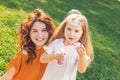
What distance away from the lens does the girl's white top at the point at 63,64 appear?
470cm

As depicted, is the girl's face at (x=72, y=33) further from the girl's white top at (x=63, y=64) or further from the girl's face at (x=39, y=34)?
the girl's face at (x=39, y=34)

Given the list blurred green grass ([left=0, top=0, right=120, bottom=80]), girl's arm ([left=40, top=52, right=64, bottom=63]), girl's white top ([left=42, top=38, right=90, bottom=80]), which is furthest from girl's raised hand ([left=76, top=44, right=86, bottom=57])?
blurred green grass ([left=0, top=0, right=120, bottom=80])

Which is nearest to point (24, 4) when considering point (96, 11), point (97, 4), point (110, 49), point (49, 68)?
point (110, 49)

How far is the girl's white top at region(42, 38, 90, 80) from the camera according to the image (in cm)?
470

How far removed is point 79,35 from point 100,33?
25.4ft

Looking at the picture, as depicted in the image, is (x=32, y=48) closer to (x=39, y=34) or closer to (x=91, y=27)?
(x=39, y=34)

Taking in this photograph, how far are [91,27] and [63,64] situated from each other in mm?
8032

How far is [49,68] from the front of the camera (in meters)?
4.85

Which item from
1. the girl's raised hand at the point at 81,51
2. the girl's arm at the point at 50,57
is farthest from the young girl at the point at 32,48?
the girl's raised hand at the point at 81,51

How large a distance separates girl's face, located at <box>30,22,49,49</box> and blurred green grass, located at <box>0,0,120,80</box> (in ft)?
6.86

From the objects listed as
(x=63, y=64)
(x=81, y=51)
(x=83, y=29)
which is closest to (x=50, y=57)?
(x=63, y=64)

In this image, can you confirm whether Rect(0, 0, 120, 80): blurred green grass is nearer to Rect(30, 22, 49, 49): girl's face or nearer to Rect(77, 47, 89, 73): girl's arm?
Rect(30, 22, 49, 49): girl's face

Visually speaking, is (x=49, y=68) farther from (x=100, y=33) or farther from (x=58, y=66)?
(x=100, y=33)

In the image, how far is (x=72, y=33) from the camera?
15.1 feet
